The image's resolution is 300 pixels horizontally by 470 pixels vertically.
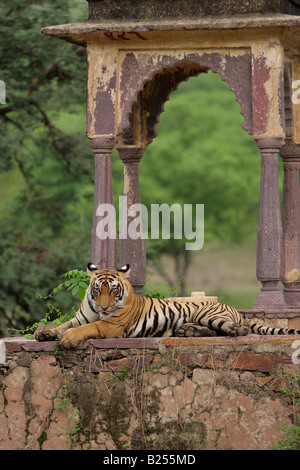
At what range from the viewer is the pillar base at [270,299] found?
13.8m

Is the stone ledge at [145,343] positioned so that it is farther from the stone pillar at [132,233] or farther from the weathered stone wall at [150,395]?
the stone pillar at [132,233]

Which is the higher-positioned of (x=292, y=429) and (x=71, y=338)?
(x=71, y=338)

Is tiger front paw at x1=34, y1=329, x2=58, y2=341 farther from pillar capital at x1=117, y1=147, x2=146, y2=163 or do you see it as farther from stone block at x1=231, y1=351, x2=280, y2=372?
pillar capital at x1=117, y1=147, x2=146, y2=163

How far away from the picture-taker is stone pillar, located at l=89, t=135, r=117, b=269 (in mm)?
13742

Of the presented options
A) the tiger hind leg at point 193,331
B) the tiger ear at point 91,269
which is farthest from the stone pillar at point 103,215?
the tiger hind leg at point 193,331

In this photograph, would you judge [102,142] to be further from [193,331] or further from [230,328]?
[230,328]

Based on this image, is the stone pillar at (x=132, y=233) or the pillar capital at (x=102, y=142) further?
the stone pillar at (x=132, y=233)

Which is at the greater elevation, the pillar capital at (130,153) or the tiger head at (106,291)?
the pillar capital at (130,153)

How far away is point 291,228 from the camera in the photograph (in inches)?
611

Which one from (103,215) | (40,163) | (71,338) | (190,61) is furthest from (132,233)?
(40,163)

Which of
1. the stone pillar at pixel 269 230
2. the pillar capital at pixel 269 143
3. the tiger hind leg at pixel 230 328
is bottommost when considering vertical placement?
the tiger hind leg at pixel 230 328

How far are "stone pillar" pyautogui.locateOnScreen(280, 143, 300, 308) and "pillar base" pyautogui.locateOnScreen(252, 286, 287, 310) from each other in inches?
59.9

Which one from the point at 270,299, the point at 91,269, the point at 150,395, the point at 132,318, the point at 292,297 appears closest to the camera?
the point at 150,395

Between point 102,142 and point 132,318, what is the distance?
2.29 meters
